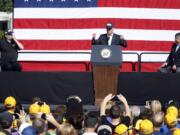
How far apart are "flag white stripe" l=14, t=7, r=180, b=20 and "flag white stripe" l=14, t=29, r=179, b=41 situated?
1.19 ft

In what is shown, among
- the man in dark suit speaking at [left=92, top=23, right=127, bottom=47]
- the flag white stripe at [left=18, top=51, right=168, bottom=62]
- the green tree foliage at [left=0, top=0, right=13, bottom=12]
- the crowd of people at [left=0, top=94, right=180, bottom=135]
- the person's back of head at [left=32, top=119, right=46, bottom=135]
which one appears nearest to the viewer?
the person's back of head at [left=32, top=119, right=46, bottom=135]

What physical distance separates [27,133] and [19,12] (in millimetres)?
9730

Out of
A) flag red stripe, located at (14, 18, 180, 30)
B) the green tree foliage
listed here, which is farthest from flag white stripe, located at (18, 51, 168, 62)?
the green tree foliage

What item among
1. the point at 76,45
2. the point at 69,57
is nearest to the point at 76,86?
the point at 69,57

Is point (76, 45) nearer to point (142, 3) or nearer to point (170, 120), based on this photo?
point (142, 3)

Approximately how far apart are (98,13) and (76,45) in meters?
1.01

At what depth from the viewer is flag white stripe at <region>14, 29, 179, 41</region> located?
17.6 m

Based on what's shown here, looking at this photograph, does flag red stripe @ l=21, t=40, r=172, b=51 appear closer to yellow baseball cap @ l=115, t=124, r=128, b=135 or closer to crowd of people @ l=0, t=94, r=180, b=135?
crowd of people @ l=0, t=94, r=180, b=135

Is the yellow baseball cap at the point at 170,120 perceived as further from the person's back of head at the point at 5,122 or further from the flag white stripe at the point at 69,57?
the flag white stripe at the point at 69,57

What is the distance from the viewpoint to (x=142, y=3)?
17.7 meters

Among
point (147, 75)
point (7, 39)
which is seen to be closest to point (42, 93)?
point (7, 39)

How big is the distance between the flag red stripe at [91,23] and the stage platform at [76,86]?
2566mm

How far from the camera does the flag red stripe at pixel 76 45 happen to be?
58.0 feet

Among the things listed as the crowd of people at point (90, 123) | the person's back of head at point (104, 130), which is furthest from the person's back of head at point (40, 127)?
the person's back of head at point (104, 130)
